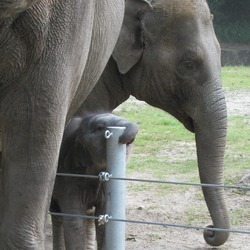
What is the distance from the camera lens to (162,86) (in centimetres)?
558

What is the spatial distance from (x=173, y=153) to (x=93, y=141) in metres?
4.70

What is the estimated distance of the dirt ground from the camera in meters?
6.12

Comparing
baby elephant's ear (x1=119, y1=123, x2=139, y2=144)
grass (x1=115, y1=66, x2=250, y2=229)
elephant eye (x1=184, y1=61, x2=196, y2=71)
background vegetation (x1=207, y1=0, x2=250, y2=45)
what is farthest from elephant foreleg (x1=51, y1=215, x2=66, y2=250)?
background vegetation (x1=207, y1=0, x2=250, y2=45)

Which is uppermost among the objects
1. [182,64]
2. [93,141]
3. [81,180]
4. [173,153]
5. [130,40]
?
[130,40]

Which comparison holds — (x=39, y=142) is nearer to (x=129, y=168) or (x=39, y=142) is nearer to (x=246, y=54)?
(x=129, y=168)

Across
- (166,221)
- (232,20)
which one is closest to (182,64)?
(166,221)

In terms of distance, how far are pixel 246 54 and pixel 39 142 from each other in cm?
2172

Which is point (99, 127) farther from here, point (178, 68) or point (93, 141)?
point (178, 68)

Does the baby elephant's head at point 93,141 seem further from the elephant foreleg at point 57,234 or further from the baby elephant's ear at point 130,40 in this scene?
the baby elephant's ear at point 130,40

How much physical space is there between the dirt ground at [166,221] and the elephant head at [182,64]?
791 millimetres

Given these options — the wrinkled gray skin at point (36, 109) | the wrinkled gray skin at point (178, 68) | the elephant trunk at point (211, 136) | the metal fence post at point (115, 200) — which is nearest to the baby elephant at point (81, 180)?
the wrinkled gray skin at point (178, 68)

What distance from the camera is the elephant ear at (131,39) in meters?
5.55

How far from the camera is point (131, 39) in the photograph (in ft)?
18.4

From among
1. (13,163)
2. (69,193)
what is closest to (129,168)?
(69,193)
